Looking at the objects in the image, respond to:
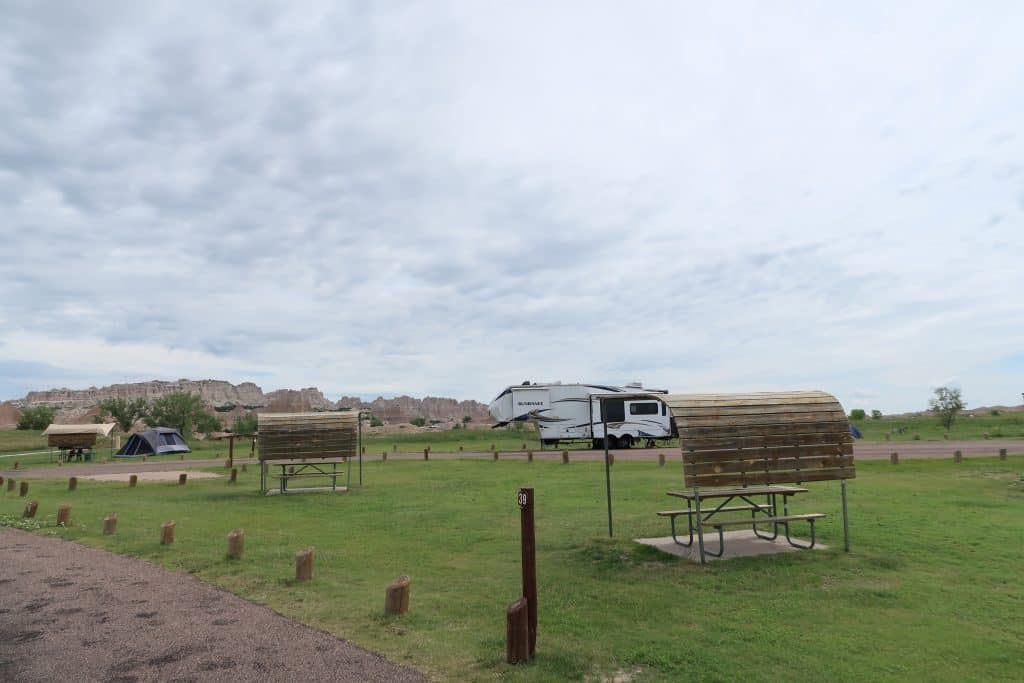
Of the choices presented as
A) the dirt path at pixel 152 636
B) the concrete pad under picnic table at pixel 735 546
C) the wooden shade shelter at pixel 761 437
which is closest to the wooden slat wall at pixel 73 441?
the dirt path at pixel 152 636

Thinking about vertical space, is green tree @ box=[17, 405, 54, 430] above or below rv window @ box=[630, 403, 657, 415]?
above

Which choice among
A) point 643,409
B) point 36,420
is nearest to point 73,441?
point 643,409

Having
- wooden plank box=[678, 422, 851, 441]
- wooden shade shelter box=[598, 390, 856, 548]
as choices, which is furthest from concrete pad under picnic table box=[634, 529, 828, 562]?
wooden plank box=[678, 422, 851, 441]

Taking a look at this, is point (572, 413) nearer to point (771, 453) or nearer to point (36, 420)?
point (771, 453)

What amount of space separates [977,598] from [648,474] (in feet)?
44.6

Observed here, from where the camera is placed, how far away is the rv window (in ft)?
112

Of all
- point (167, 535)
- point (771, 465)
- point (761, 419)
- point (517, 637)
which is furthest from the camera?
point (167, 535)

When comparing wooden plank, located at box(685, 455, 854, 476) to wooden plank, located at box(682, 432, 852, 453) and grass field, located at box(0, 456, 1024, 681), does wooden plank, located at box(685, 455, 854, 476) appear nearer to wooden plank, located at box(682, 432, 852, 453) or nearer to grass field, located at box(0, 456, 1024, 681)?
wooden plank, located at box(682, 432, 852, 453)

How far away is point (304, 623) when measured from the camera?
6.36 meters

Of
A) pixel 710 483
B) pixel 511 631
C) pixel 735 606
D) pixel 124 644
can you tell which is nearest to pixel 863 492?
pixel 710 483

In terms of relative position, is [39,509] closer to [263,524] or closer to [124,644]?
[263,524]

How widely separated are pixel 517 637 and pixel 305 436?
45.4ft

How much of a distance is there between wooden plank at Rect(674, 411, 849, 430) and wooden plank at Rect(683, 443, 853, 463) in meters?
0.34

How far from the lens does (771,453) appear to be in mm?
8914
